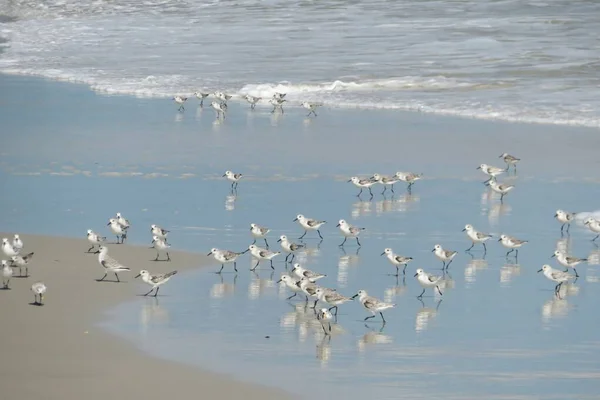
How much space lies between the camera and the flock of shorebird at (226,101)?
70.7 ft

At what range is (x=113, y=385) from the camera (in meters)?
7.89

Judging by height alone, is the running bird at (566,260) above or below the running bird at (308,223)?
above

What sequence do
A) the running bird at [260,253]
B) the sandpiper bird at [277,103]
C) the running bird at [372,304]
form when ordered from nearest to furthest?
the running bird at [372,304]
the running bird at [260,253]
the sandpiper bird at [277,103]

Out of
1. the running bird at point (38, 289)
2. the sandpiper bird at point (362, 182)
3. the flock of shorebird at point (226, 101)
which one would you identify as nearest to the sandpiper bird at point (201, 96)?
the flock of shorebird at point (226, 101)

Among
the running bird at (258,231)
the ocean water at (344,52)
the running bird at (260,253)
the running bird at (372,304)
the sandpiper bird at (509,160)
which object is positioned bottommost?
the ocean water at (344,52)

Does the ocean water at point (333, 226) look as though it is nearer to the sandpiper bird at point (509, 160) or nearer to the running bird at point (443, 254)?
the running bird at point (443, 254)

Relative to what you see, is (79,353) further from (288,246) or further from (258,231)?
(258,231)

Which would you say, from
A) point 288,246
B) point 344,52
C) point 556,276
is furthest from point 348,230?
point 344,52

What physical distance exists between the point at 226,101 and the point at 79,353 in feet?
48.0

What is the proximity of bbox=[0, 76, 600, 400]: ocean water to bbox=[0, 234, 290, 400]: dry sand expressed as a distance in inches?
9.1

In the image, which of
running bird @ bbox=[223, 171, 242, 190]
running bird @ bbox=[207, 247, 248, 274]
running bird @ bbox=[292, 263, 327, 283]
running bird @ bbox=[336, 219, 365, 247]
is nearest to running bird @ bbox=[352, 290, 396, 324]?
running bird @ bbox=[292, 263, 327, 283]

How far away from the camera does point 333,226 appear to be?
13266 millimetres

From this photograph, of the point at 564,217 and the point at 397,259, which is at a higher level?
the point at 397,259

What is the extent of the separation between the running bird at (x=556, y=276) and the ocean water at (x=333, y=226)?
0.37 ft
